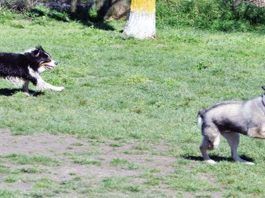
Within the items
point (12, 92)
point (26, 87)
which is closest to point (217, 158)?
point (26, 87)

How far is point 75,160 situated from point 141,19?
11.8 m

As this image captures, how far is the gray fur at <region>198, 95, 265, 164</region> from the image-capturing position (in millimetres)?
9719

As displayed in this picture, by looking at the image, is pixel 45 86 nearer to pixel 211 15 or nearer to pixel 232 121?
pixel 232 121

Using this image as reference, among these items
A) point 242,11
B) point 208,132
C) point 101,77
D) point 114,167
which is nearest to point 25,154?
point 114,167

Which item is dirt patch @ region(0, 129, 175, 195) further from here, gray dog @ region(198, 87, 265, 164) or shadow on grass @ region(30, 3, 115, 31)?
shadow on grass @ region(30, 3, 115, 31)

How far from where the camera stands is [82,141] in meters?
11.4

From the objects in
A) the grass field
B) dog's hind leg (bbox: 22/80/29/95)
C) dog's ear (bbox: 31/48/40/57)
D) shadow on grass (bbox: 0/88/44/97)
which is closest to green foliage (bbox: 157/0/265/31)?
the grass field

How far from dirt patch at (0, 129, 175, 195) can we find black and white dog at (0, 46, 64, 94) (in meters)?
2.53

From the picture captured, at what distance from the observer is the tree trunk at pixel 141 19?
21422 mm

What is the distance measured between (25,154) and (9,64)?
13.5ft

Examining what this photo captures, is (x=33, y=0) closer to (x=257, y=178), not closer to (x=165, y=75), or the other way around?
(x=165, y=75)

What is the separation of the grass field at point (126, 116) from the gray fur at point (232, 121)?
15.3 inches

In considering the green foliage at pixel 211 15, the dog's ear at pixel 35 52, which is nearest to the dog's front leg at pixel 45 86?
the dog's ear at pixel 35 52

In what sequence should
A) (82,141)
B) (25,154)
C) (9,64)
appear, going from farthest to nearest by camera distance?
(9,64)
(82,141)
(25,154)
